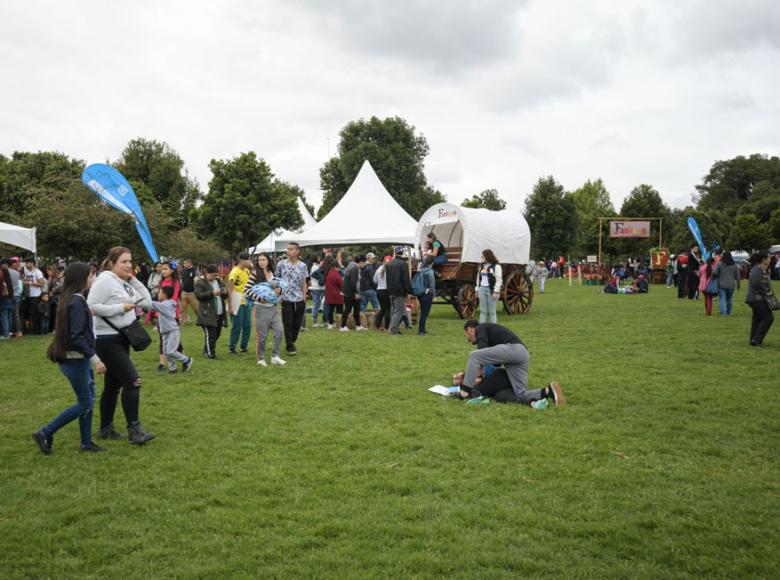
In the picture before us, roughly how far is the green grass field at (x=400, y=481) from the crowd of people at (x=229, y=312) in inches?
17.6

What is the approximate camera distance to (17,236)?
15.9 m

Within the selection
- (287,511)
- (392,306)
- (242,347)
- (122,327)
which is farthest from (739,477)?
(392,306)

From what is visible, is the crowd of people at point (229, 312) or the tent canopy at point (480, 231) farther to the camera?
the tent canopy at point (480, 231)

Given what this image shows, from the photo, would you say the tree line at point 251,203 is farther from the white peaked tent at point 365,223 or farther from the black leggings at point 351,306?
the black leggings at point 351,306

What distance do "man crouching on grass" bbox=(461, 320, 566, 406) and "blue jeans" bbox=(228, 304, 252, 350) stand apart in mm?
5368

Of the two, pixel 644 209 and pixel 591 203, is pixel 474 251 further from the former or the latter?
pixel 591 203

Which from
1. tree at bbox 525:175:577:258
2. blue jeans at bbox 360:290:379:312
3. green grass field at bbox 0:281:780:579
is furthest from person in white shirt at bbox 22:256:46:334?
tree at bbox 525:175:577:258

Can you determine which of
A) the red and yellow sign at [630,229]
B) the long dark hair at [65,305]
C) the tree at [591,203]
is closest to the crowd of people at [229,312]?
the long dark hair at [65,305]

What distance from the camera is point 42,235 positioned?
2253 centimetres

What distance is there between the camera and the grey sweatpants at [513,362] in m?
7.34

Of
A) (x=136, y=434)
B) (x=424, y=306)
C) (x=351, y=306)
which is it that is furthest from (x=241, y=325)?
(x=136, y=434)

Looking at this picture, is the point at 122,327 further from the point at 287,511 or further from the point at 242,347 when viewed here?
the point at 242,347

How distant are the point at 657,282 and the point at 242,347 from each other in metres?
32.6

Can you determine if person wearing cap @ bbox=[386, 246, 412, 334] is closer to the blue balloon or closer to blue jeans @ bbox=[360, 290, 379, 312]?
blue jeans @ bbox=[360, 290, 379, 312]
